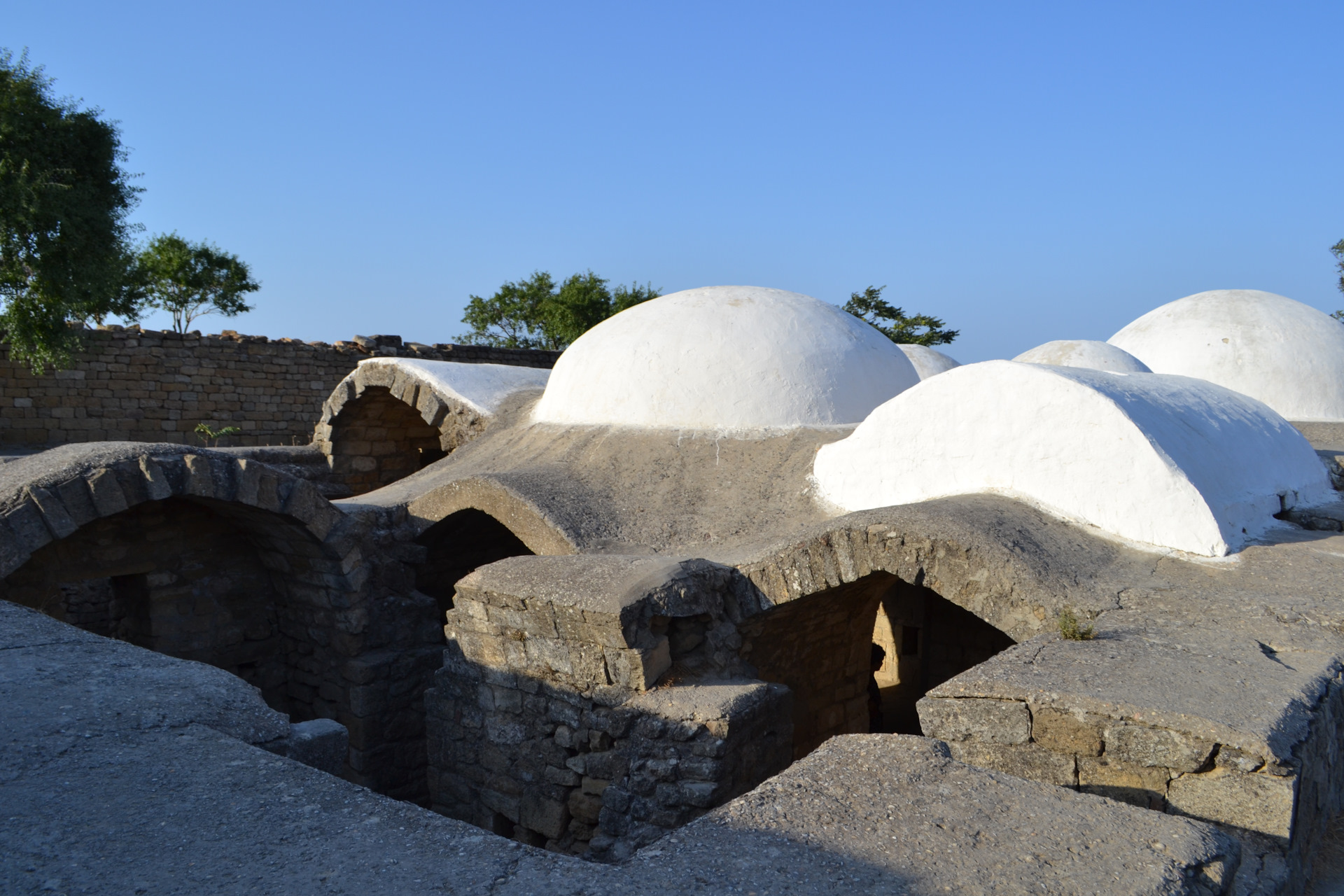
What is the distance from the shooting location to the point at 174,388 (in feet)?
41.5

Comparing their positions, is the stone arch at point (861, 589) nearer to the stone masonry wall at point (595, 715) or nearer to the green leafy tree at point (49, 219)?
the stone masonry wall at point (595, 715)

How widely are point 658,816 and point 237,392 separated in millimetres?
11475

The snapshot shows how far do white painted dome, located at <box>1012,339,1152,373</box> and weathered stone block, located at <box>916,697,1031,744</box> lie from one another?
7.79 metres

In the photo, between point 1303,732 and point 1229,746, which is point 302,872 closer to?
point 1229,746

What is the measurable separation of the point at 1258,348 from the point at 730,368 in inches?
286

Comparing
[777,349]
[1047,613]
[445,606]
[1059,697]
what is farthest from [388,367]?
[1059,697]

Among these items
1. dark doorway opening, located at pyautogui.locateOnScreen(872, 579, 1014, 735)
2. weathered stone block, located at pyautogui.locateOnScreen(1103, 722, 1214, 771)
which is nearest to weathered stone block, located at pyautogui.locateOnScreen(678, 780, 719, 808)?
weathered stone block, located at pyautogui.locateOnScreen(1103, 722, 1214, 771)

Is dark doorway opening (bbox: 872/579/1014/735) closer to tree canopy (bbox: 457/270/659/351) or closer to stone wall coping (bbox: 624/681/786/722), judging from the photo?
stone wall coping (bbox: 624/681/786/722)

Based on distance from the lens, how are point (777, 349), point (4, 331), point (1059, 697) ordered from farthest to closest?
point (4, 331) < point (777, 349) < point (1059, 697)

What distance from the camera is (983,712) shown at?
288 cm

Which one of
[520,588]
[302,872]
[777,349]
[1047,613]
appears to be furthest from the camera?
[777,349]

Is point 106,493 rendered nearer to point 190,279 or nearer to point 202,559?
point 202,559

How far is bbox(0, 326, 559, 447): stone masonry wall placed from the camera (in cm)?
1160

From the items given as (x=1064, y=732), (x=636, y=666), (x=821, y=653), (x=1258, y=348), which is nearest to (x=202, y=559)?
(x=636, y=666)
